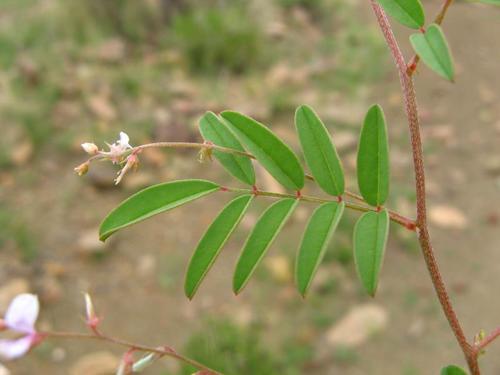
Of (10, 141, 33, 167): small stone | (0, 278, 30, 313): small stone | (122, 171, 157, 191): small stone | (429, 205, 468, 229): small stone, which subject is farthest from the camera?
(10, 141, 33, 167): small stone

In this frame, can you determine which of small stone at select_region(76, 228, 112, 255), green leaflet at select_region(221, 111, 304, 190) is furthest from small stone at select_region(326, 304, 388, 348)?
green leaflet at select_region(221, 111, 304, 190)

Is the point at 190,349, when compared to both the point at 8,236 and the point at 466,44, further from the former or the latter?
the point at 466,44

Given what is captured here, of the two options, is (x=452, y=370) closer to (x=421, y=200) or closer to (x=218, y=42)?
(x=421, y=200)

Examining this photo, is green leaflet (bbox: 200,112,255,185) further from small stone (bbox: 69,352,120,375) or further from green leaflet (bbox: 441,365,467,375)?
small stone (bbox: 69,352,120,375)

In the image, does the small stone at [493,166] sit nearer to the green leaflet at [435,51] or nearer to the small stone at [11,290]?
the small stone at [11,290]

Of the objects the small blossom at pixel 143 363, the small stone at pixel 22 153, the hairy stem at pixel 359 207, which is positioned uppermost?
the hairy stem at pixel 359 207

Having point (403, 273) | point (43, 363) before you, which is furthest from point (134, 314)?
point (403, 273)

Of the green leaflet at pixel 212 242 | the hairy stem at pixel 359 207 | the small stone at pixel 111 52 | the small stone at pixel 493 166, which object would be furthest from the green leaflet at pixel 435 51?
the small stone at pixel 111 52

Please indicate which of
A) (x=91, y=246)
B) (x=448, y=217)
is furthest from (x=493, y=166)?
(x=91, y=246)
